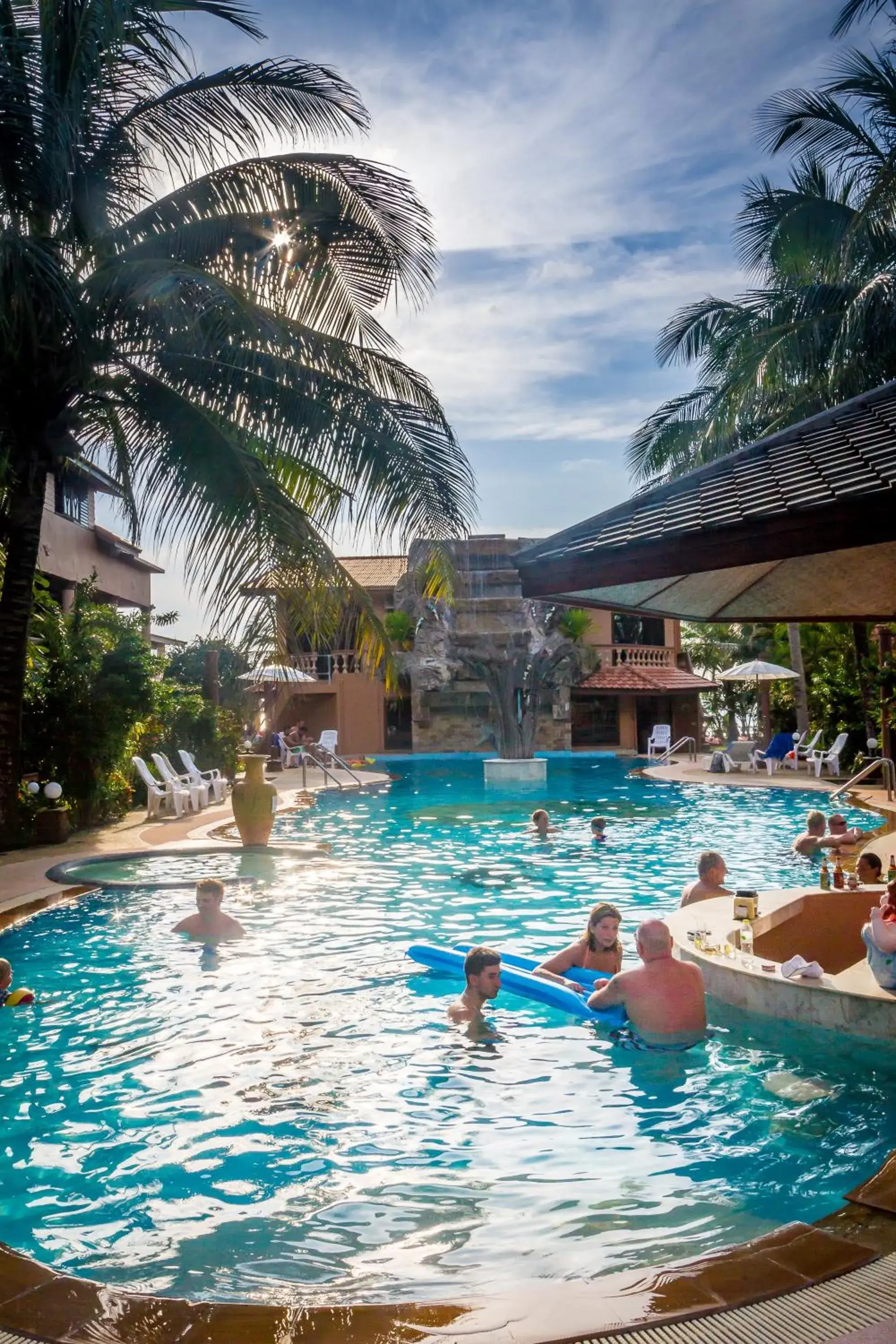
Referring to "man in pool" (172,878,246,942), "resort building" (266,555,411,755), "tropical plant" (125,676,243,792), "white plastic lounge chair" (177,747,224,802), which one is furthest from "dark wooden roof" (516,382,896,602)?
"resort building" (266,555,411,755)

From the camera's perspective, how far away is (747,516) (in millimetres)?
4305

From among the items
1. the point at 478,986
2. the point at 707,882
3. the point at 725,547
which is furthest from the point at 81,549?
the point at 725,547

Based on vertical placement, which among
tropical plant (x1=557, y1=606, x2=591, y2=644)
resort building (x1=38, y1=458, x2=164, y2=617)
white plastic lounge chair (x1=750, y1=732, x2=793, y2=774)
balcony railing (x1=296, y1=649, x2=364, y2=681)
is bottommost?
white plastic lounge chair (x1=750, y1=732, x2=793, y2=774)

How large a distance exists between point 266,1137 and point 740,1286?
10.2 ft

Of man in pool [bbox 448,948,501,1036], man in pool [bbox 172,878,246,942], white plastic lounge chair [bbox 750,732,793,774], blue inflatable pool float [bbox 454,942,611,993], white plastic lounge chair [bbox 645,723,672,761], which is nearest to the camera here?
man in pool [bbox 448,948,501,1036]

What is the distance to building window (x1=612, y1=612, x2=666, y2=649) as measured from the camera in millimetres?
42656

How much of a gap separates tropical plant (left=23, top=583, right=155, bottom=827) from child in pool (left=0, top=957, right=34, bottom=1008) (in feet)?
25.5

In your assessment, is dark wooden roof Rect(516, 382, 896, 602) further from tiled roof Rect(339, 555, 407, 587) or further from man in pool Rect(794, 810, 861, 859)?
tiled roof Rect(339, 555, 407, 587)

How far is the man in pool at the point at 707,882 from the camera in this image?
9.91 m

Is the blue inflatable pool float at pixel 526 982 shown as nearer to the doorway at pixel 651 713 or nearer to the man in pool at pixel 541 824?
the man in pool at pixel 541 824

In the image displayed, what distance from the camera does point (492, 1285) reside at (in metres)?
4.32

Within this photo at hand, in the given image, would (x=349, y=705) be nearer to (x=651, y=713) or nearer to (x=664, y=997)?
(x=651, y=713)

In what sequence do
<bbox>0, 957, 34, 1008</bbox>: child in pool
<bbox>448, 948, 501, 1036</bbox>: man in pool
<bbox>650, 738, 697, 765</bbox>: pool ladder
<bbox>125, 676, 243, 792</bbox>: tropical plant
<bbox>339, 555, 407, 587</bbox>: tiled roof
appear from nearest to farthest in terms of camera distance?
<bbox>448, 948, 501, 1036</bbox>: man in pool < <bbox>0, 957, 34, 1008</bbox>: child in pool < <bbox>125, 676, 243, 792</bbox>: tropical plant < <bbox>650, 738, 697, 765</bbox>: pool ladder < <bbox>339, 555, 407, 587</bbox>: tiled roof

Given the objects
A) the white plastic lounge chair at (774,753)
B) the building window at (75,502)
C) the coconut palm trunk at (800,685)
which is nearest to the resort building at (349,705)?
the building window at (75,502)
